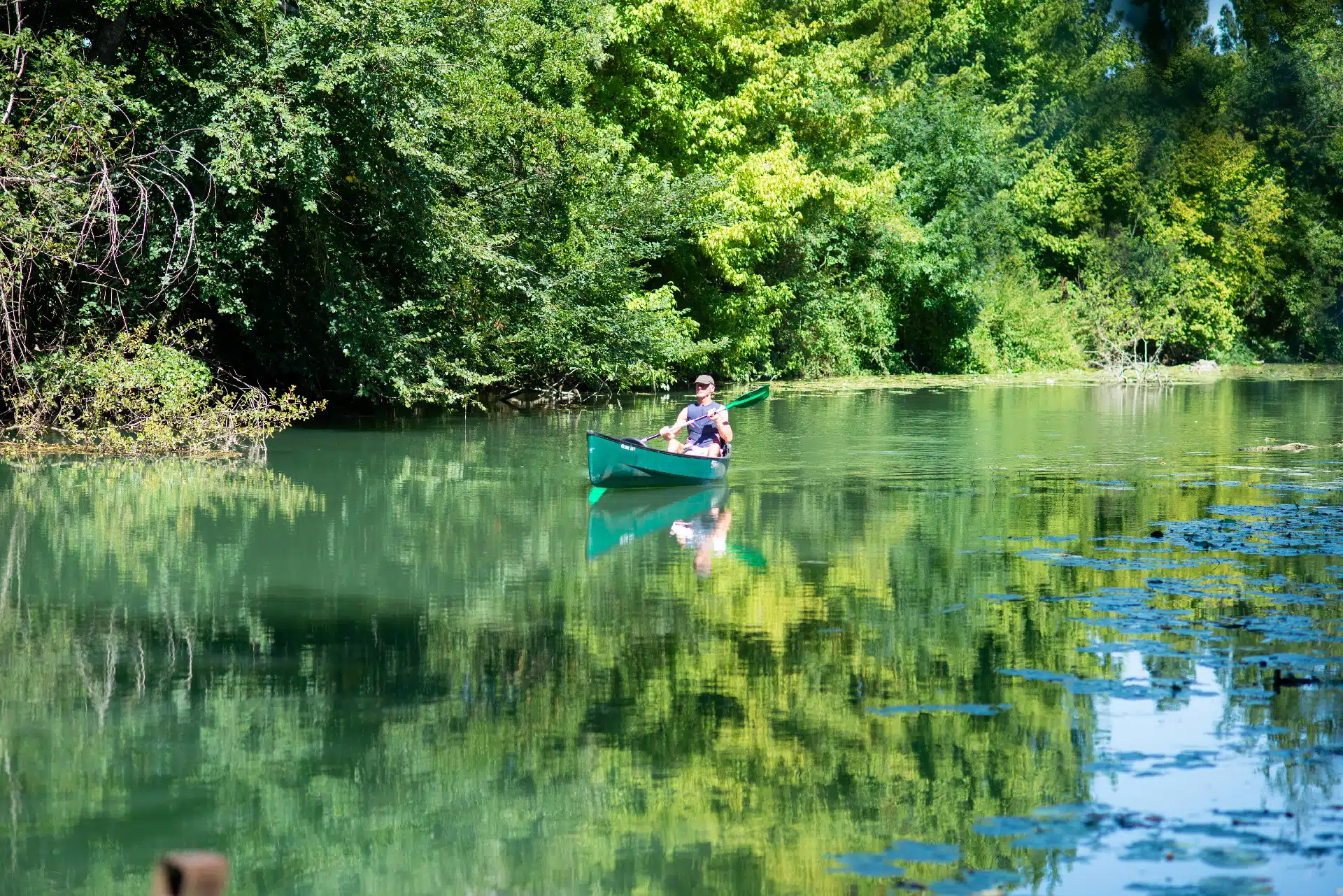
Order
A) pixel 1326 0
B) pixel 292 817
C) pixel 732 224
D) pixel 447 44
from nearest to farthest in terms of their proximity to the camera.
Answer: pixel 1326 0, pixel 292 817, pixel 447 44, pixel 732 224

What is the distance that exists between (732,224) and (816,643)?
2418cm

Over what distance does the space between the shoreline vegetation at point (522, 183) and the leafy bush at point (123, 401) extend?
0.06 m

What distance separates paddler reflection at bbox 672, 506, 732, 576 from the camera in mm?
12750

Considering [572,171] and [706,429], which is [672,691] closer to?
[706,429]

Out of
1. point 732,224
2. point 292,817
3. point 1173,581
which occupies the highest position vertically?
point 732,224

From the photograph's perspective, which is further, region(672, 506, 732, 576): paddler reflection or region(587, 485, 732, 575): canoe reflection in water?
region(587, 485, 732, 575): canoe reflection in water

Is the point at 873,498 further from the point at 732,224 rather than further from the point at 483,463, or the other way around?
the point at 732,224

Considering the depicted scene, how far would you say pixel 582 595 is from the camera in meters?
11.0

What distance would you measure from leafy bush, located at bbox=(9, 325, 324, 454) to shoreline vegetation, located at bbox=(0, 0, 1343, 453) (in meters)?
0.06

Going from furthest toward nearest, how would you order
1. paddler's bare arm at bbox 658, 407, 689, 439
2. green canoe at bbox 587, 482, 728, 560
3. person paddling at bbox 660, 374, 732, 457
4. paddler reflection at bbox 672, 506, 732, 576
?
person paddling at bbox 660, 374, 732, 457
paddler's bare arm at bbox 658, 407, 689, 439
green canoe at bbox 587, 482, 728, 560
paddler reflection at bbox 672, 506, 732, 576

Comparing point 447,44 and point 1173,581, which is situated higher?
point 447,44

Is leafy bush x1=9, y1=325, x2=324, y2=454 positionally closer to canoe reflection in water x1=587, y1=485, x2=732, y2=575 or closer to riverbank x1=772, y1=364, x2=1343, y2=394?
canoe reflection in water x1=587, y1=485, x2=732, y2=575

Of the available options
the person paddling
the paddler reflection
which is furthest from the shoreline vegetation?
the person paddling

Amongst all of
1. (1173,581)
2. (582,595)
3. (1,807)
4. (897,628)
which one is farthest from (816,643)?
(1,807)
